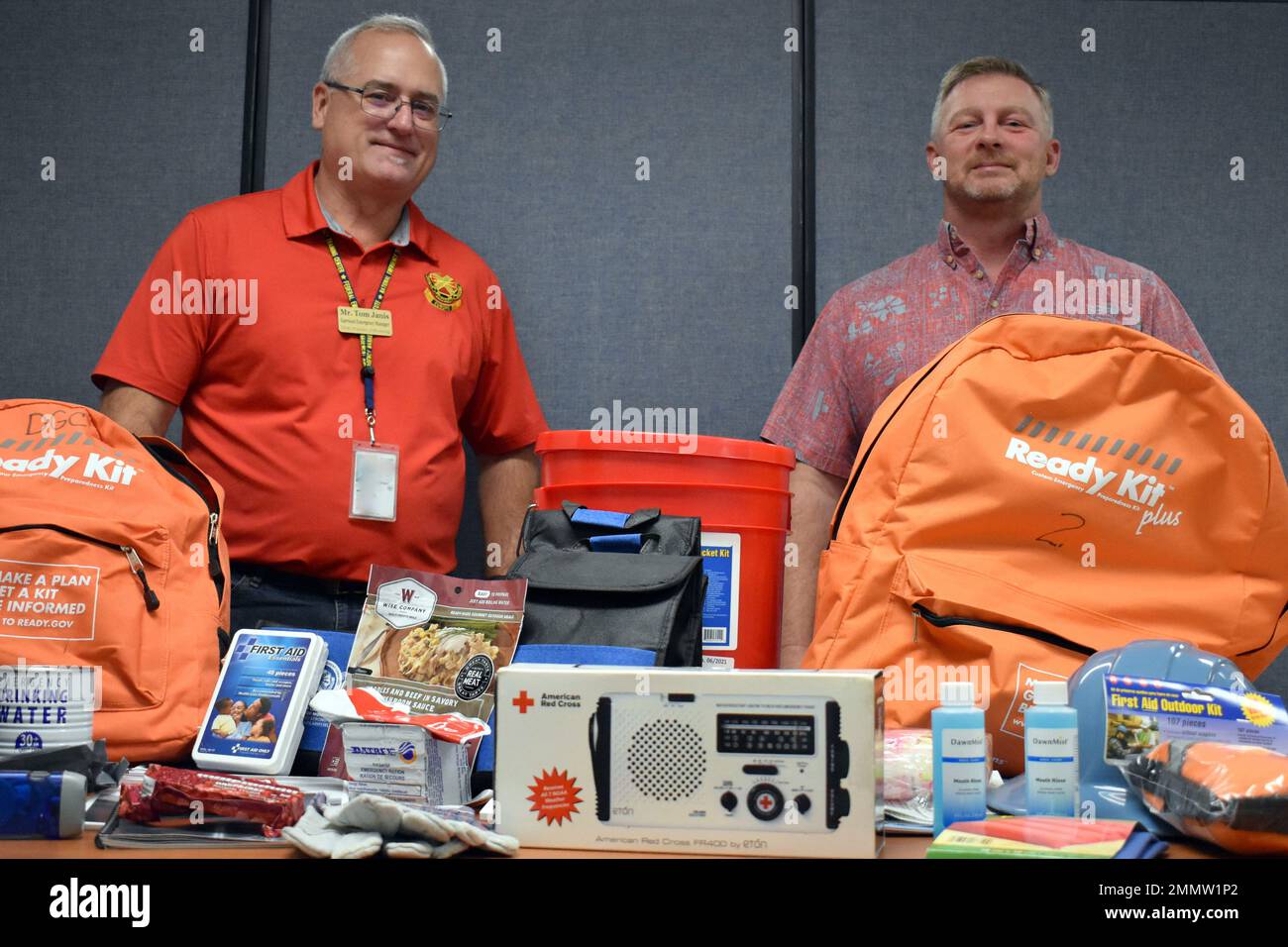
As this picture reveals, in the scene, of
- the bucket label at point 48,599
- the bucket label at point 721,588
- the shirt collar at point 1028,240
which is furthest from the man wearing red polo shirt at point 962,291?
the bucket label at point 48,599

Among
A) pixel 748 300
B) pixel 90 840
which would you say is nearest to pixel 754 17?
pixel 748 300

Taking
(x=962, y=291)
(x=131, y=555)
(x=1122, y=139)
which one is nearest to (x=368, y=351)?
(x=131, y=555)

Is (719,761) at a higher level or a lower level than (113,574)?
lower

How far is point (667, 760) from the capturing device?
3.16ft

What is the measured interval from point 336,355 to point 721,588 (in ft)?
2.78

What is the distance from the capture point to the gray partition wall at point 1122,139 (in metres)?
2.38

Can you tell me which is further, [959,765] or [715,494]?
[715,494]

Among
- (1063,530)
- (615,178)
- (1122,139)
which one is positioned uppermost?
(1122,139)

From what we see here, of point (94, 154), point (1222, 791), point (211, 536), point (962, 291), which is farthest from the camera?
point (94, 154)

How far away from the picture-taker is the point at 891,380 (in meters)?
2.07

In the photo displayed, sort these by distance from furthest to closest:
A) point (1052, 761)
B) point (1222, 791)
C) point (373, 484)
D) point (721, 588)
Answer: point (373, 484)
point (721, 588)
point (1052, 761)
point (1222, 791)

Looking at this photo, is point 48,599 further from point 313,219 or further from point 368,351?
point 313,219

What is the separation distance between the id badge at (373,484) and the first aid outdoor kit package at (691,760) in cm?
111

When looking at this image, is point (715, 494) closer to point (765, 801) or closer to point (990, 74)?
point (765, 801)
